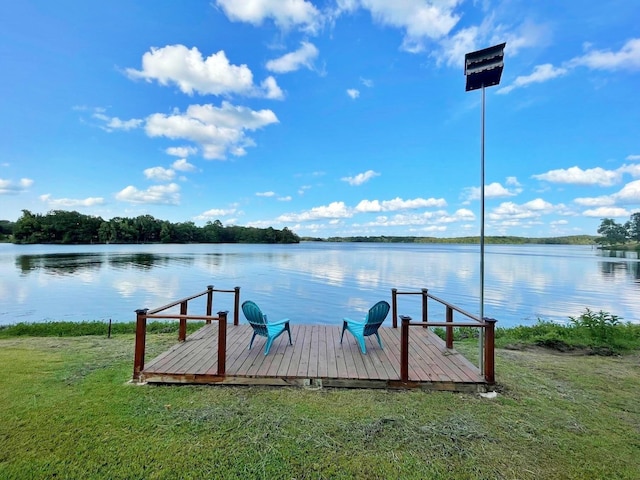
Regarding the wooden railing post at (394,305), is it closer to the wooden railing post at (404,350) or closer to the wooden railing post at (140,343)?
the wooden railing post at (404,350)

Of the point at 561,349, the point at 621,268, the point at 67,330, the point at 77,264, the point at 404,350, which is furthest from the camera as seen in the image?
the point at 621,268

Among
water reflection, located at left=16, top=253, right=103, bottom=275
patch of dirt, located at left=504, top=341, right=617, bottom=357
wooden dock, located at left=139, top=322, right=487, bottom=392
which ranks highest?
wooden dock, located at left=139, top=322, right=487, bottom=392

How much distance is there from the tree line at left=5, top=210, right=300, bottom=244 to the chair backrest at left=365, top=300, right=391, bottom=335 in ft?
266

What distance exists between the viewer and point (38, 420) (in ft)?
8.99

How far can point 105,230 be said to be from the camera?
68.6 meters

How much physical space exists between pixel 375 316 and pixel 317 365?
1.18m

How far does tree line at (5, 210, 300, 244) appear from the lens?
65.4 meters

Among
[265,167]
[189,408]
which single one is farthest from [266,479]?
[265,167]

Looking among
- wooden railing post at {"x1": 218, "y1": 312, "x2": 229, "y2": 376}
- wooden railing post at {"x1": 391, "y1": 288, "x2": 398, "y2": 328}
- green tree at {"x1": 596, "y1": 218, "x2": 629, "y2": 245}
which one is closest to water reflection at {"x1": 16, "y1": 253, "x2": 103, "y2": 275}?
wooden railing post at {"x1": 218, "y1": 312, "x2": 229, "y2": 376}

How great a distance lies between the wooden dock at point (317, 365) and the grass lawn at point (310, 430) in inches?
4.9

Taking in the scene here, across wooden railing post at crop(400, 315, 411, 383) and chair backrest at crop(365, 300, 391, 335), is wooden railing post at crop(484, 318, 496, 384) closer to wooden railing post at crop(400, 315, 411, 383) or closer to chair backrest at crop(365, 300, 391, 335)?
wooden railing post at crop(400, 315, 411, 383)

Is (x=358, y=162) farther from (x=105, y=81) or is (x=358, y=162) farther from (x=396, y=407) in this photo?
(x=396, y=407)

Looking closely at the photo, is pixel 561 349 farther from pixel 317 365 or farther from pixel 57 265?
pixel 57 265

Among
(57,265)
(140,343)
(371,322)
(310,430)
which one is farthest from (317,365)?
(57,265)
